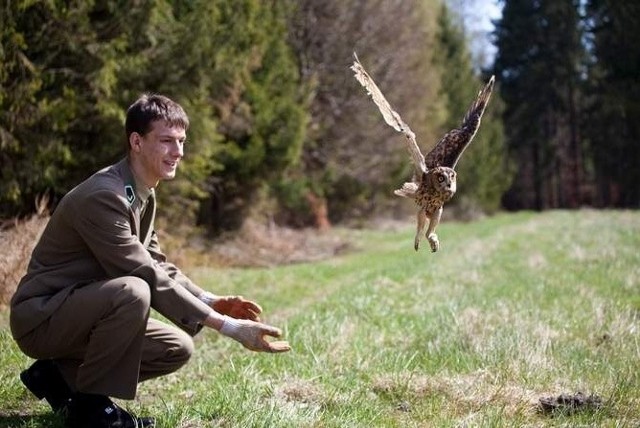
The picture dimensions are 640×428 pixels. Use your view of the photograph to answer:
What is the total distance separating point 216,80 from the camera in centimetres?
1102

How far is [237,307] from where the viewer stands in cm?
340

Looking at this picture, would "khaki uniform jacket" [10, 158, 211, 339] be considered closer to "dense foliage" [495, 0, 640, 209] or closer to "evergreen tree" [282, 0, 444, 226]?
"evergreen tree" [282, 0, 444, 226]

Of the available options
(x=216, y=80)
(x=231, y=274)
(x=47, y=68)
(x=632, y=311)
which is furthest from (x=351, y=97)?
(x=632, y=311)

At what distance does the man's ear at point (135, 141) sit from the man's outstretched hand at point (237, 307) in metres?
0.88

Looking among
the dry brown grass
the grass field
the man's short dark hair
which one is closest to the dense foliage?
the grass field

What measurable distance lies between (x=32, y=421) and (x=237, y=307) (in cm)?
114

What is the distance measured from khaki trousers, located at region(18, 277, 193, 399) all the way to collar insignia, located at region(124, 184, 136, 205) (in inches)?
15.2

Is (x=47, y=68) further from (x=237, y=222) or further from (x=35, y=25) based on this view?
(x=237, y=222)

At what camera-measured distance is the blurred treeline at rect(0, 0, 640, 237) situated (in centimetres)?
754

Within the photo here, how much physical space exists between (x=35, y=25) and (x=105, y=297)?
5.61 meters

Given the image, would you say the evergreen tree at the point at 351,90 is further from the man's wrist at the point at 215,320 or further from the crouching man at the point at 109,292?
the man's wrist at the point at 215,320

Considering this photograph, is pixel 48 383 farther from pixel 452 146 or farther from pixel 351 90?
pixel 351 90

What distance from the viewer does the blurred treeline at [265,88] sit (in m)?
7.54

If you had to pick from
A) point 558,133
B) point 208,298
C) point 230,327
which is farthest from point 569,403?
point 558,133
